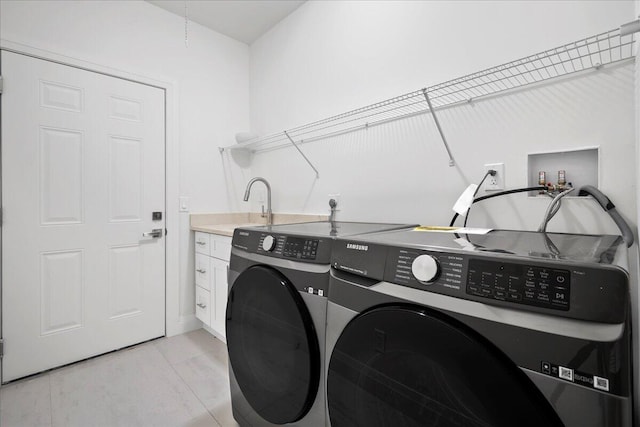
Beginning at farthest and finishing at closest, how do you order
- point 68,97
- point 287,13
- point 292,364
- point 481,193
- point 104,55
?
1. point 287,13
2. point 104,55
3. point 68,97
4. point 481,193
5. point 292,364

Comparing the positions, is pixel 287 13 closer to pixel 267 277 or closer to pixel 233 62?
pixel 233 62

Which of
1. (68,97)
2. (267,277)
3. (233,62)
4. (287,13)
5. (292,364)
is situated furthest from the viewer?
(233,62)

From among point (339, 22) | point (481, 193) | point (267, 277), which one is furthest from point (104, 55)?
point (481, 193)

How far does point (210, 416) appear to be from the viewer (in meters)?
1.53

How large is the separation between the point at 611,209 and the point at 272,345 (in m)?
1.27

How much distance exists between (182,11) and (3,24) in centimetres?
116

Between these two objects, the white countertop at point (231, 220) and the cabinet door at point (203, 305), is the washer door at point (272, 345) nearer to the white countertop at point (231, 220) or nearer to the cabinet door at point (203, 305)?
the white countertop at point (231, 220)

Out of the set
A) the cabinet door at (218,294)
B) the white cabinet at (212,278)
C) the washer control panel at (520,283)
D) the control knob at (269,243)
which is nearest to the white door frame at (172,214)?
the white cabinet at (212,278)

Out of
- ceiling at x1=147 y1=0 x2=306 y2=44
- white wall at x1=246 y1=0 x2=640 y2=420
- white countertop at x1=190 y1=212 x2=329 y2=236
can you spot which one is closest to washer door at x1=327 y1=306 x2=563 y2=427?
white wall at x1=246 y1=0 x2=640 y2=420

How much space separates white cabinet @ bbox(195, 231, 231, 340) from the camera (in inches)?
84.3

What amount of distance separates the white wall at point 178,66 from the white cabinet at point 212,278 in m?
0.16

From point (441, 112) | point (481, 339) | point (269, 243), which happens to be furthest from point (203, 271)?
point (481, 339)

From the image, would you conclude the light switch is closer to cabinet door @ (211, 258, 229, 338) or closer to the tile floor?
cabinet door @ (211, 258, 229, 338)

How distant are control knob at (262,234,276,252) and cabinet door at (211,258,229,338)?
1.05 metres
